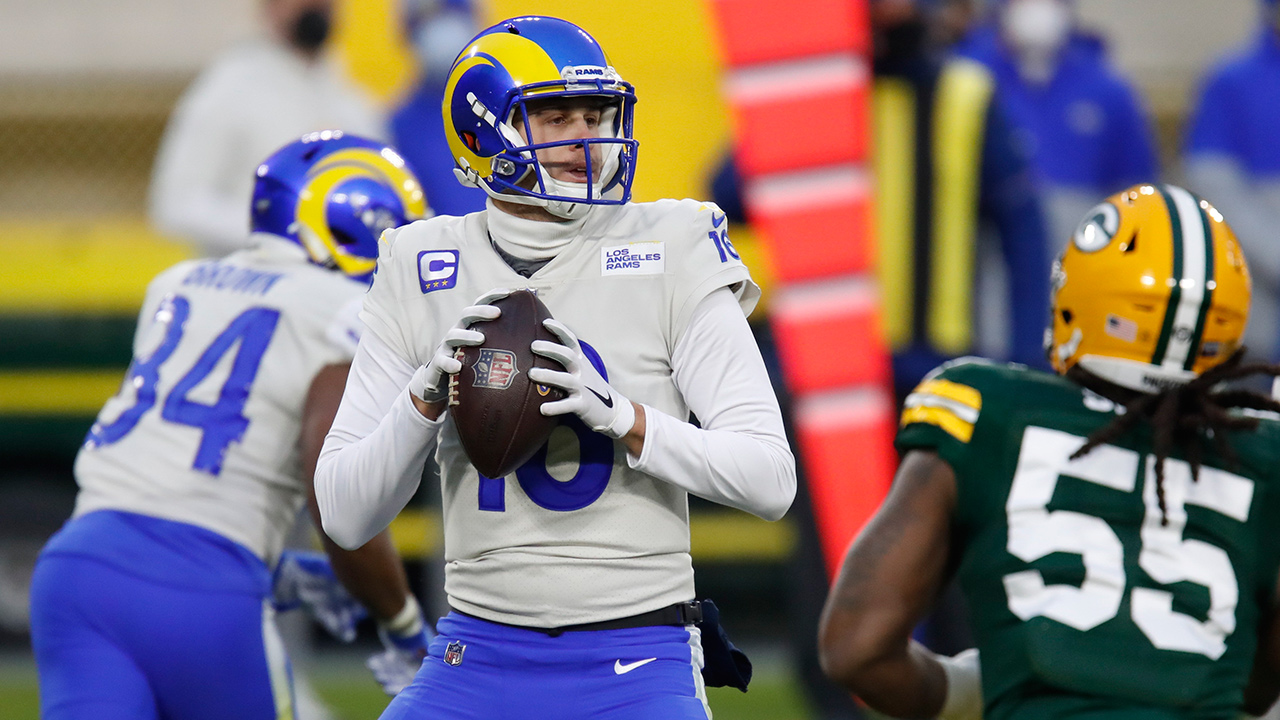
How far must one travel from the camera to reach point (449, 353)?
2410 millimetres

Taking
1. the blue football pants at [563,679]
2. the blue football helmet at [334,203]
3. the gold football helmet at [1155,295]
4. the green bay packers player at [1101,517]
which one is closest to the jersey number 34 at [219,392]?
the blue football helmet at [334,203]

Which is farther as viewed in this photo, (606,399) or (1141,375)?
(1141,375)

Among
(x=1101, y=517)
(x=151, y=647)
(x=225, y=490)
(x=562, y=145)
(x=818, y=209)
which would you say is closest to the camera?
(x=562, y=145)

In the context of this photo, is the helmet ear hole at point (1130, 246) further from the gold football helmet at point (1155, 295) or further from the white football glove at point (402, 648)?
the white football glove at point (402, 648)

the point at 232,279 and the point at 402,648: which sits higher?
the point at 232,279

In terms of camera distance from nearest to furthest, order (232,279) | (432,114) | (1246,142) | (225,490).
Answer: (225,490), (232,279), (432,114), (1246,142)

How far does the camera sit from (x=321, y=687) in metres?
6.54

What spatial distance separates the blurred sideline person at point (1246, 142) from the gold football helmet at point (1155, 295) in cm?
395

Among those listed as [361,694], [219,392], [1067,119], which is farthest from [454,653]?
[1067,119]

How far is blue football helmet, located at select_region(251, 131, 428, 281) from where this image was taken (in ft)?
11.7

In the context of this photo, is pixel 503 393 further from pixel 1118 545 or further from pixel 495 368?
pixel 1118 545

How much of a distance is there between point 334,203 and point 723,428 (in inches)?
55.3

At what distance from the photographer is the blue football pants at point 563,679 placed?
8.05 ft

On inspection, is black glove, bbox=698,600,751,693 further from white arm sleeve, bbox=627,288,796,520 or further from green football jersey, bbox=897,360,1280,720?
green football jersey, bbox=897,360,1280,720
